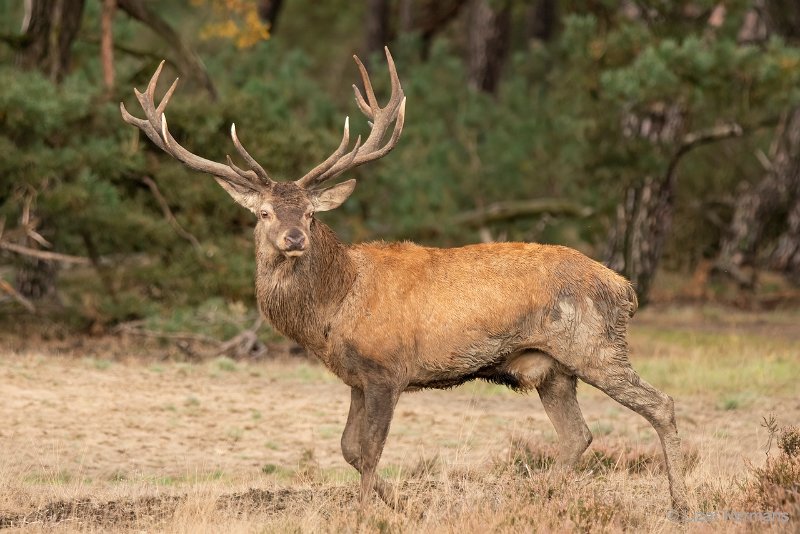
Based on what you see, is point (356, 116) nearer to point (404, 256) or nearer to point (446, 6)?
point (446, 6)

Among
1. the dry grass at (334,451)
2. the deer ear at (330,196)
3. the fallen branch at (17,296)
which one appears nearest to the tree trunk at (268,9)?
the fallen branch at (17,296)

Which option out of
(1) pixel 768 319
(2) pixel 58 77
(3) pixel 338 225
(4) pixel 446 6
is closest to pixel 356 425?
(2) pixel 58 77

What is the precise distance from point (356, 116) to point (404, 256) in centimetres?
1195

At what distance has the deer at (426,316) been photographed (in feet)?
26.8

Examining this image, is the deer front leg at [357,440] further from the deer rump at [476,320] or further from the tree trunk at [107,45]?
the tree trunk at [107,45]

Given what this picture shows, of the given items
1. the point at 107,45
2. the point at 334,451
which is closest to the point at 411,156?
the point at 107,45

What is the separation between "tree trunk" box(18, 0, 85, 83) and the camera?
1570 centimetres

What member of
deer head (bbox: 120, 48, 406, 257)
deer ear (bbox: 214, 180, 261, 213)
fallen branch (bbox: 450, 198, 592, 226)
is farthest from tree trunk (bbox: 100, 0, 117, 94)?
deer ear (bbox: 214, 180, 261, 213)

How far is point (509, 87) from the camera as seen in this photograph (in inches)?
933

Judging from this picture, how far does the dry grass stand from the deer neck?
3.46ft

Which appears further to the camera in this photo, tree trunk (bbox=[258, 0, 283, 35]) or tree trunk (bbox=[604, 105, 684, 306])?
tree trunk (bbox=[258, 0, 283, 35])

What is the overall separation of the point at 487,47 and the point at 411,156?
6416 mm

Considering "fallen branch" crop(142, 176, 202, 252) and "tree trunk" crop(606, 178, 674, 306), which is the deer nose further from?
"tree trunk" crop(606, 178, 674, 306)

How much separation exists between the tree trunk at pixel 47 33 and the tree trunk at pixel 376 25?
1043 cm
